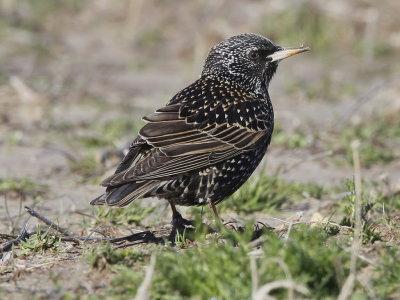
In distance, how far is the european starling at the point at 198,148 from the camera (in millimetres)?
4801

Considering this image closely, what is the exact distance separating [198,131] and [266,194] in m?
1.40

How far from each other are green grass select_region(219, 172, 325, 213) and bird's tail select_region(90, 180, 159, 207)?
1.39 metres

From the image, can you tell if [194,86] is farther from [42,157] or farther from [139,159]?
[42,157]

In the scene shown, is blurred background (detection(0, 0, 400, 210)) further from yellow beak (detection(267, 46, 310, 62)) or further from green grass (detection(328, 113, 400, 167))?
yellow beak (detection(267, 46, 310, 62))

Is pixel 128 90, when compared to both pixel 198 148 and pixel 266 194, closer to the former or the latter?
pixel 266 194

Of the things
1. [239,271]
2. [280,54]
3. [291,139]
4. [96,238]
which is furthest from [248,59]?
[239,271]

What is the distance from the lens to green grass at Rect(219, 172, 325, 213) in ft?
20.4

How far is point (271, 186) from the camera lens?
6.50m

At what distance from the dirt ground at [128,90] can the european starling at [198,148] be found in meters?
0.52

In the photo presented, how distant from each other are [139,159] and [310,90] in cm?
555

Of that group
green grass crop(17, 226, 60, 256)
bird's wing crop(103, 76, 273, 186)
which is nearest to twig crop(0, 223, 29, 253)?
green grass crop(17, 226, 60, 256)

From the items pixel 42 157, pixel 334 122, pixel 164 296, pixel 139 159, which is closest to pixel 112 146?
pixel 42 157

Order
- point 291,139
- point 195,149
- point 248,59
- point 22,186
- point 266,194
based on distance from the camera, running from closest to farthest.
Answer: point 195,149, point 248,59, point 266,194, point 22,186, point 291,139

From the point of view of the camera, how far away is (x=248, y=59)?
5.93 meters
